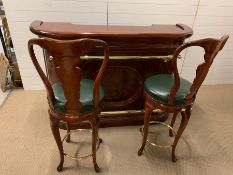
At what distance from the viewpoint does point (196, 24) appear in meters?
2.80

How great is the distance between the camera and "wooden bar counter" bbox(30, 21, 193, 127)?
65.9 inches

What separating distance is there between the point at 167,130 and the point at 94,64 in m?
1.10

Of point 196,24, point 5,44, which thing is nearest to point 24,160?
point 5,44

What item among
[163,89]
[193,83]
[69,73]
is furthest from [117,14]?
[69,73]

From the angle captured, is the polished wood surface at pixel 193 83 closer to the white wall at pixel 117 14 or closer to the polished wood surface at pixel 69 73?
the polished wood surface at pixel 69 73

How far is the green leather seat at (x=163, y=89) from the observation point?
1.54 meters

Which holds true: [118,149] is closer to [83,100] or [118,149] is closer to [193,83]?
[83,100]

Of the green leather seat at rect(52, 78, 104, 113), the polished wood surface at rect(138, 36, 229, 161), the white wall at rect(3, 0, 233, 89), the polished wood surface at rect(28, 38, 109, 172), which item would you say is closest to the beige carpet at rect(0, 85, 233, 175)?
the polished wood surface at rect(138, 36, 229, 161)

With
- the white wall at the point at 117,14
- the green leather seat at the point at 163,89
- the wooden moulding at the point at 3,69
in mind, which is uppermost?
the white wall at the point at 117,14

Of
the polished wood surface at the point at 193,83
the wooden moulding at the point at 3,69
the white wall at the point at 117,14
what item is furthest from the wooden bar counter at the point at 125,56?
the wooden moulding at the point at 3,69

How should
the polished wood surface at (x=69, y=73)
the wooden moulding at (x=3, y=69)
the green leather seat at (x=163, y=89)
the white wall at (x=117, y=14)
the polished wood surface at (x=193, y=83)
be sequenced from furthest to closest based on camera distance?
1. the wooden moulding at (x=3, y=69)
2. the white wall at (x=117, y=14)
3. the green leather seat at (x=163, y=89)
4. the polished wood surface at (x=193, y=83)
5. the polished wood surface at (x=69, y=73)

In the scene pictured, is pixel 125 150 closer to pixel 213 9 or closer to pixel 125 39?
pixel 125 39

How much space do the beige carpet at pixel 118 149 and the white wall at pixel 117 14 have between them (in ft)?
2.70

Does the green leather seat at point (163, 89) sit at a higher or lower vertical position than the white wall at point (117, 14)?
lower
